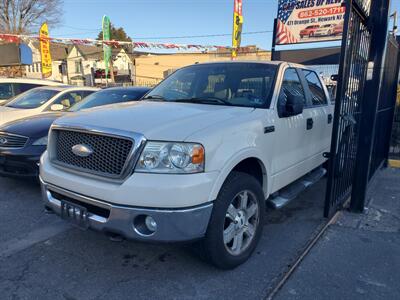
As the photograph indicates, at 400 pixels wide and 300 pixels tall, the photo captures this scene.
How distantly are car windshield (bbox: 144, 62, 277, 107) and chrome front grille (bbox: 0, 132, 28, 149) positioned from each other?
6.41 feet

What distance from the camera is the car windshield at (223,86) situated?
3.52 metres

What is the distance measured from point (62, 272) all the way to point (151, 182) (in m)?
1.29

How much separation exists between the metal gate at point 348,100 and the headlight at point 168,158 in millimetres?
2034

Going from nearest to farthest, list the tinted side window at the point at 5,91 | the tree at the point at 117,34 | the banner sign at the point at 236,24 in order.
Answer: the tinted side window at the point at 5,91 → the banner sign at the point at 236,24 → the tree at the point at 117,34

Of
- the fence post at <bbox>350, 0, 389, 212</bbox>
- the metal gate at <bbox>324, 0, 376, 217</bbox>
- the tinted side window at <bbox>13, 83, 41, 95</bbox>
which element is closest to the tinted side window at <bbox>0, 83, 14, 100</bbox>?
the tinted side window at <bbox>13, 83, 41, 95</bbox>

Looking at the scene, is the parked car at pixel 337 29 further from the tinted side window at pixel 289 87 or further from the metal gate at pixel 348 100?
the tinted side window at pixel 289 87

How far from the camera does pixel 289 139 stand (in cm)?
369

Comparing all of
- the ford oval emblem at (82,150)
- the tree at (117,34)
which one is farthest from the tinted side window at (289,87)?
the tree at (117,34)

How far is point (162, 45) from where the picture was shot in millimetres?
19656

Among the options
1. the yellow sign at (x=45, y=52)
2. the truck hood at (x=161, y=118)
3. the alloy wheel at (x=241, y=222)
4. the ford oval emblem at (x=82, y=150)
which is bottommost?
the alloy wheel at (x=241, y=222)

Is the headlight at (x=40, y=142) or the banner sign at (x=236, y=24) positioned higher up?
the banner sign at (x=236, y=24)

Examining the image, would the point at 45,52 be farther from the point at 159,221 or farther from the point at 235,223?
the point at 159,221

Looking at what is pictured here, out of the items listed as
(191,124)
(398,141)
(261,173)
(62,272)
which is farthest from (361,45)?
(398,141)

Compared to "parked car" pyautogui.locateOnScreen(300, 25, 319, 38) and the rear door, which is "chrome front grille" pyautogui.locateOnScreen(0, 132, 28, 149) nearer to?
the rear door
